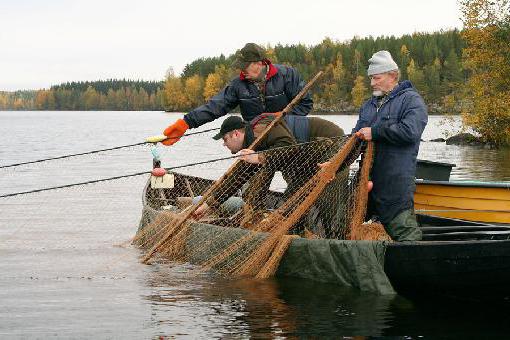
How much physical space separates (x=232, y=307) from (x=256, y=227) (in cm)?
159

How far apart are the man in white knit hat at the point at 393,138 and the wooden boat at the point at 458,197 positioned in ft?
14.7

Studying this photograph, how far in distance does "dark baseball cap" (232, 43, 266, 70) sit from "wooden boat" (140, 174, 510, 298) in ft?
7.82

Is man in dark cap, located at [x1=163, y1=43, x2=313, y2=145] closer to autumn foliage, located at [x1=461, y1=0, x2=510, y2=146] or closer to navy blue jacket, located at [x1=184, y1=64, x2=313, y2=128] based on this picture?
navy blue jacket, located at [x1=184, y1=64, x2=313, y2=128]

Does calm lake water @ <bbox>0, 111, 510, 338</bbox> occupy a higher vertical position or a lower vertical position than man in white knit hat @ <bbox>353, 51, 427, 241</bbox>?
lower

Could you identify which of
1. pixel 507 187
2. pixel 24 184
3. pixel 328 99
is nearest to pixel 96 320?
pixel 507 187

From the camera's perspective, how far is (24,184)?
90.2 ft

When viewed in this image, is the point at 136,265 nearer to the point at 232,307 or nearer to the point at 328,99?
the point at 232,307

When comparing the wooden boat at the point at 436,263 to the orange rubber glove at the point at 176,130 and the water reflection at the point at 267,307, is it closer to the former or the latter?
the water reflection at the point at 267,307

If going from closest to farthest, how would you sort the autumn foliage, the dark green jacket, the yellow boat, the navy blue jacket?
the dark green jacket
the navy blue jacket
the yellow boat
the autumn foliage

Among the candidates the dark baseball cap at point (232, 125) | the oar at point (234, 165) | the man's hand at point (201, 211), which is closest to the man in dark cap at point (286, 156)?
the dark baseball cap at point (232, 125)

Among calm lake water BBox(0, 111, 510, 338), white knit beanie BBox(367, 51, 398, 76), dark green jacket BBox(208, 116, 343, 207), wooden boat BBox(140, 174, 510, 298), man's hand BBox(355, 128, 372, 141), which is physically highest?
white knit beanie BBox(367, 51, 398, 76)

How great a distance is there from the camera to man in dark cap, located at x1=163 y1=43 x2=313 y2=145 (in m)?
11.7

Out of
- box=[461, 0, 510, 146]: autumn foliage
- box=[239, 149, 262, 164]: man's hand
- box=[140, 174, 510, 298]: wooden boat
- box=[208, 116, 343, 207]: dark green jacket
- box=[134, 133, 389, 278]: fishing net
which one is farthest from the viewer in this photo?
box=[461, 0, 510, 146]: autumn foliage

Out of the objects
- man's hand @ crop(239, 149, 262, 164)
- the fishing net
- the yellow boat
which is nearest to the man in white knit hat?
the fishing net
